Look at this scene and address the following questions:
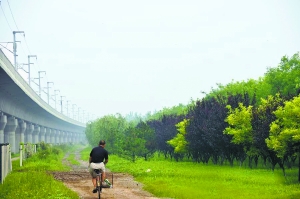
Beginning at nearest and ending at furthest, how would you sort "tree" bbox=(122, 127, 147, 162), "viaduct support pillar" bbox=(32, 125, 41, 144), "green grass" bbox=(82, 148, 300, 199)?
"green grass" bbox=(82, 148, 300, 199) < "tree" bbox=(122, 127, 147, 162) < "viaduct support pillar" bbox=(32, 125, 41, 144)

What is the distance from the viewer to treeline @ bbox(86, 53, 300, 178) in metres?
24.0

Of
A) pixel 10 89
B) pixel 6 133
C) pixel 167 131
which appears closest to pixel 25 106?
pixel 6 133

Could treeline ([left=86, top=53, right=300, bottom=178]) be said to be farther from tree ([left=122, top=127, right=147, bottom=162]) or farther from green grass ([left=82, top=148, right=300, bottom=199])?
green grass ([left=82, top=148, right=300, bottom=199])

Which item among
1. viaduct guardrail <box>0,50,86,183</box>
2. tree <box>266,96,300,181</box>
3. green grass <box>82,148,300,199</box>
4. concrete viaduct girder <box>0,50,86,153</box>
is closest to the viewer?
green grass <box>82,148,300,199</box>

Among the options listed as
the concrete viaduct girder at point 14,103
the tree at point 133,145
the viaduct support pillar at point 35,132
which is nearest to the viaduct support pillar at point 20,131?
the concrete viaduct girder at point 14,103

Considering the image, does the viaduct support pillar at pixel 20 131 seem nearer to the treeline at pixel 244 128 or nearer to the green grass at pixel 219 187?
the treeline at pixel 244 128

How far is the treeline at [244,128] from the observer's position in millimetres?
24000

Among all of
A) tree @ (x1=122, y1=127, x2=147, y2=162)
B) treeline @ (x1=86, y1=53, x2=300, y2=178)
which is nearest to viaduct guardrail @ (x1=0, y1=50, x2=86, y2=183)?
tree @ (x1=122, y1=127, x2=147, y2=162)

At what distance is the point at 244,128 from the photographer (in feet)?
100

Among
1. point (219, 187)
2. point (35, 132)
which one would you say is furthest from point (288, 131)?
point (35, 132)

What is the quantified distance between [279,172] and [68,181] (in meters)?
16.1

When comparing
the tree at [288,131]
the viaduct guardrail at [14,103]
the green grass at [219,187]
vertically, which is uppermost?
the viaduct guardrail at [14,103]

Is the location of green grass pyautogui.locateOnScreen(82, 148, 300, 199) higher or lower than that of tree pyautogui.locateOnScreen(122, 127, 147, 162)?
lower

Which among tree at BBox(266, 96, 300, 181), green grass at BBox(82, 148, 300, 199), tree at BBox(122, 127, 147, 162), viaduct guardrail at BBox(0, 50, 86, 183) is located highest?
viaduct guardrail at BBox(0, 50, 86, 183)
